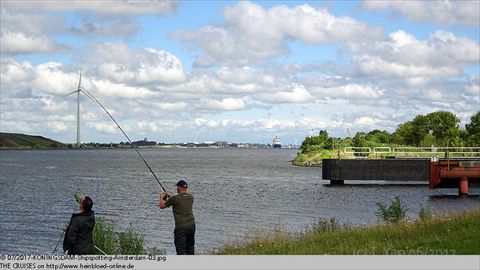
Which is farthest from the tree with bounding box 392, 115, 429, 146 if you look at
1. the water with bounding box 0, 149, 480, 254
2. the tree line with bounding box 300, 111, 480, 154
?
the water with bounding box 0, 149, 480, 254

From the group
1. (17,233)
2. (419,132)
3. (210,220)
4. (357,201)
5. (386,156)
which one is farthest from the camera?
(419,132)

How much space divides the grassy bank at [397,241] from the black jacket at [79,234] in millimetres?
5183

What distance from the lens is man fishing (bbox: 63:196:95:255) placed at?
46.0ft

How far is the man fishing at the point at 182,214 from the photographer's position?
16.7m

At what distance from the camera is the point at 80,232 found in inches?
557

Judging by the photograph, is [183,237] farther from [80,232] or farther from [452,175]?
[452,175]

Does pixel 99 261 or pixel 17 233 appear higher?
pixel 99 261

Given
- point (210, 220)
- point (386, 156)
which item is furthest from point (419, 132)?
point (210, 220)

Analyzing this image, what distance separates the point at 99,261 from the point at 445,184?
6146 cm

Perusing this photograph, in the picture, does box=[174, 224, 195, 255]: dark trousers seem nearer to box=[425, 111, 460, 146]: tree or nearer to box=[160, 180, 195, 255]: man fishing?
box=[160, 180, 195, 255]: man fishing

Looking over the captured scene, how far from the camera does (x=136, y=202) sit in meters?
59.9

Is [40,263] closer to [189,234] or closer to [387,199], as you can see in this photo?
[189,234]

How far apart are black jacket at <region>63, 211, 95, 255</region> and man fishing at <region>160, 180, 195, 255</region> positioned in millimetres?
2690

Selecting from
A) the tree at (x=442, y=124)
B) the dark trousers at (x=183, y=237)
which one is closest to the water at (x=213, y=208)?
the dark trousers at (x=183, y=237)
